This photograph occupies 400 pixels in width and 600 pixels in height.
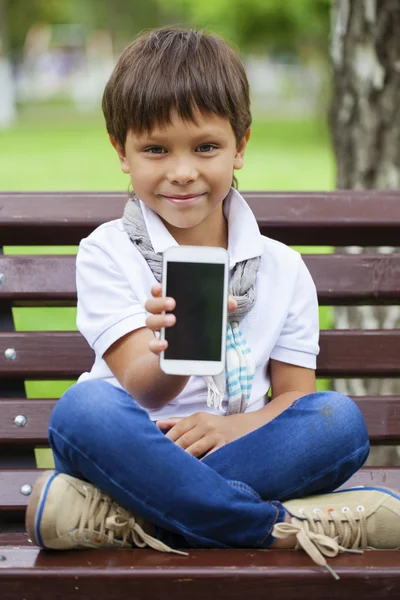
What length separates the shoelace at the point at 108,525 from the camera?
210 centimetres

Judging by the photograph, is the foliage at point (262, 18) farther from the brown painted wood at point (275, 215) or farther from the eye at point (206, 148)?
the eye at point (206, 148)

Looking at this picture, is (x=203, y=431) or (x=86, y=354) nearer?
(x=203, y=431)

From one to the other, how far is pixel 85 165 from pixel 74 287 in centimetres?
1590

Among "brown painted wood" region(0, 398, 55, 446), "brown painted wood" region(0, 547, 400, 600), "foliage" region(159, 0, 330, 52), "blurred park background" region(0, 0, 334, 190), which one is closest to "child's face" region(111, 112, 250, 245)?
"blurred park background" region(0, 0, 334, 190)

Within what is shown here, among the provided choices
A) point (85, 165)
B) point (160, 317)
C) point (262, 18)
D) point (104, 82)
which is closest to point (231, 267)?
point (160, 317)

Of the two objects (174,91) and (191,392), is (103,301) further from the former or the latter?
(174,91)

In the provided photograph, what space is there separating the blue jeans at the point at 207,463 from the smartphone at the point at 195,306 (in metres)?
0.16

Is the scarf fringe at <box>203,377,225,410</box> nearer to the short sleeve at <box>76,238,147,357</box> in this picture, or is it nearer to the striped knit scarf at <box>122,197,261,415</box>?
the striped knit scarf at <box>122,197,261,415</box>

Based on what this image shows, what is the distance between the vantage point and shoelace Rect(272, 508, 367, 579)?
207cm

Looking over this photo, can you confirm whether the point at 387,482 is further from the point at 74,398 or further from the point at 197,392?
the point at 74,398

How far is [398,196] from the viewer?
2893 millimetres

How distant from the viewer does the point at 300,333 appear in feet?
8.61

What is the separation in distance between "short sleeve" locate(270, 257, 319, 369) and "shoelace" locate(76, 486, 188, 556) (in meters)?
0.65
